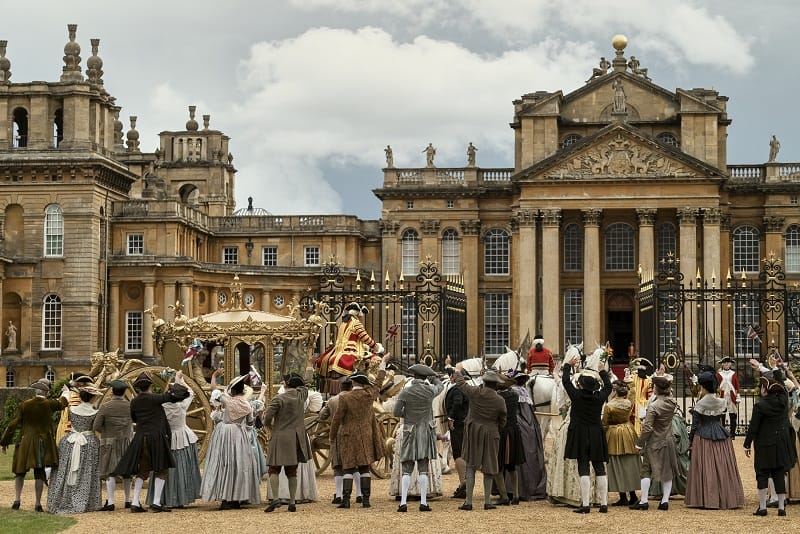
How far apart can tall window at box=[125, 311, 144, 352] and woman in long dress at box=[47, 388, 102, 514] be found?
123ft

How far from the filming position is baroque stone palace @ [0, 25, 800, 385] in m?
52.3

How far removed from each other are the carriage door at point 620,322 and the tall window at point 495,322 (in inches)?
170

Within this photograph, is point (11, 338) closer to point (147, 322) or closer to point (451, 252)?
point (147, 322)

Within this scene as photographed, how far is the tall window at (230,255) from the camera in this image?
6203cm

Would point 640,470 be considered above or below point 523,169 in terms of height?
below

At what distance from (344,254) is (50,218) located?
13.8 meters

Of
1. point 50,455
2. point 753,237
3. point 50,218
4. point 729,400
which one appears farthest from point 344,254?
point 50,455

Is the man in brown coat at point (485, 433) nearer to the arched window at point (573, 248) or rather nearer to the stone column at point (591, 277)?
→ the stone column at point (591, 277)

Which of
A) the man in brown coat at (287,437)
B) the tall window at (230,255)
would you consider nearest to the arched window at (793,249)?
the tall window at (230,255)

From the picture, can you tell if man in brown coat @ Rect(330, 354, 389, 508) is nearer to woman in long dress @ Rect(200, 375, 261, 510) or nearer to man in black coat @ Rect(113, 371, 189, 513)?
woman in long dress @ Rect(200, 375, 261, 510)

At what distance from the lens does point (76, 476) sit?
17797 millimetres

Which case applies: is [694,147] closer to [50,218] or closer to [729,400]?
[50,218]

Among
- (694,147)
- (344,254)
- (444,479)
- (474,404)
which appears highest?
(694,147)

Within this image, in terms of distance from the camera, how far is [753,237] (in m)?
58.1
